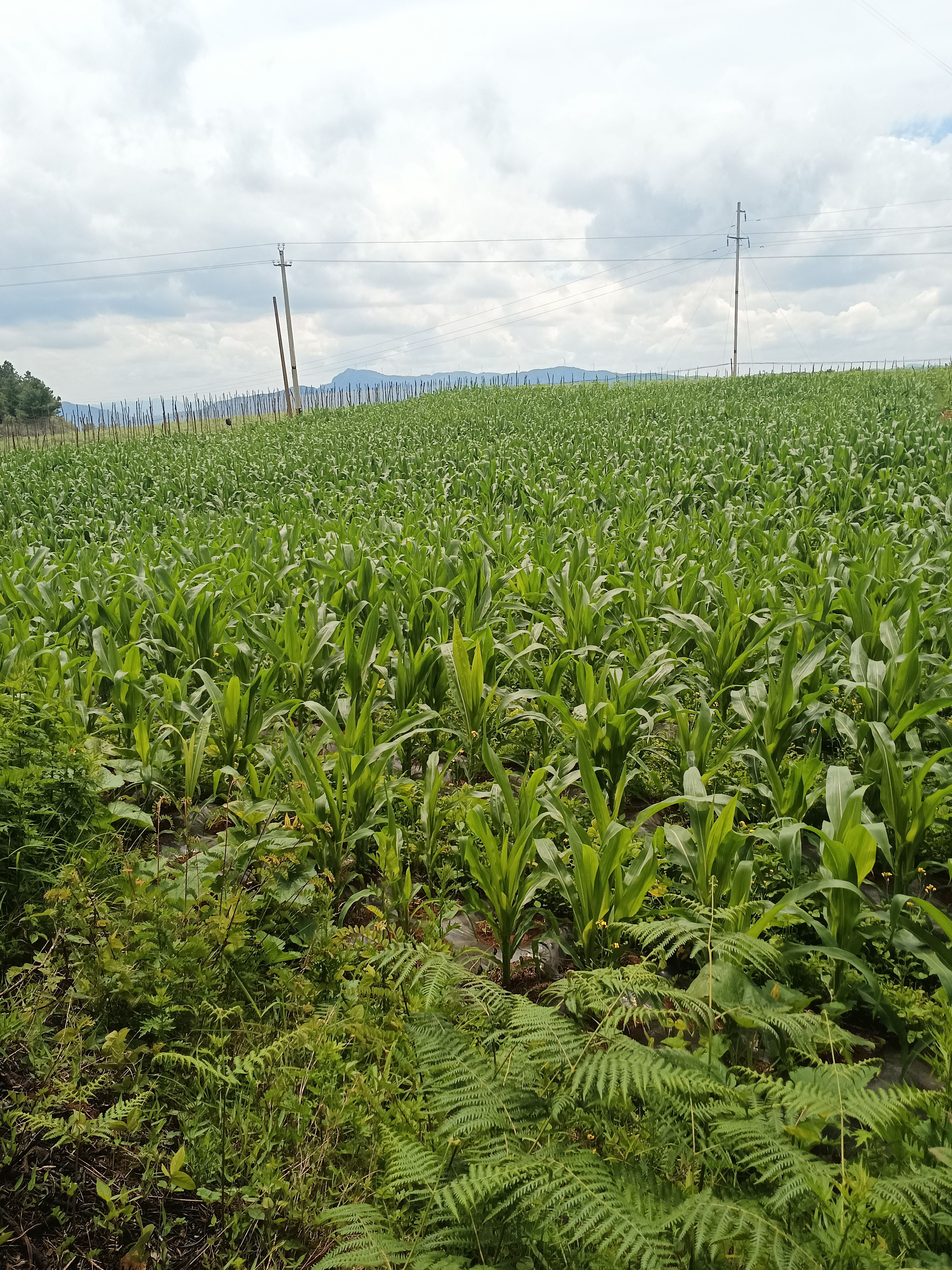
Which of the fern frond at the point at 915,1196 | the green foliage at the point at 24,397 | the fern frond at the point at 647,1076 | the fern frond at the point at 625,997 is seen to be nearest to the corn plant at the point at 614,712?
the fern frond at the point at 625,997

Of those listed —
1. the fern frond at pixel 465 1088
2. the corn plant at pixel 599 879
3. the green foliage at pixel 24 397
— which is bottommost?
the corn plant at pixel 599 879

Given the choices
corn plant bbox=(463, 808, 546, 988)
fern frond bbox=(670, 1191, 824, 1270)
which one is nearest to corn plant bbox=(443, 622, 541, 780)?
corn plant bbox=(463, 808, 546, 988)

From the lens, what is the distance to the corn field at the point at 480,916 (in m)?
1.54

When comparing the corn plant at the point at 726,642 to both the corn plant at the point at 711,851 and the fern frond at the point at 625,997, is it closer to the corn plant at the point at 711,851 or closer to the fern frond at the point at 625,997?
the corn plant at the point at 711,851

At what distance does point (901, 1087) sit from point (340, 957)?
1.62 meters

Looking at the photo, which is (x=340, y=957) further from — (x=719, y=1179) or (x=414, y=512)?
(x=414, y=512)

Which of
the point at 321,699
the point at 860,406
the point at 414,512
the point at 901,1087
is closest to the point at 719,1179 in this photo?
the point at 901,1087

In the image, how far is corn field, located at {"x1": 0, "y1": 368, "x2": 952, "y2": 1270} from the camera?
1.54 m

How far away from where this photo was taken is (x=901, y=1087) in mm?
1587

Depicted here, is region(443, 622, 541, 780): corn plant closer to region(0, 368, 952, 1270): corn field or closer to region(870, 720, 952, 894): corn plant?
region(0, 368, 952, 1270): corn field

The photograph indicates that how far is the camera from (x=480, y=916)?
2975mm

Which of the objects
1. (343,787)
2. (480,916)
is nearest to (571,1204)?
(480,916)

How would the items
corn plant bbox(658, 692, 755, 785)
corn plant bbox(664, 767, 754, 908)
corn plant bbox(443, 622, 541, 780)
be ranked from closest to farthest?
corn plant bbox(664, 767, 754, 908) → corn plant bbox(658, 692, 755, 785) → corn plant bbox(443, 622, 541, 780)

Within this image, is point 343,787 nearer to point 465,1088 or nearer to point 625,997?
point 625,997
